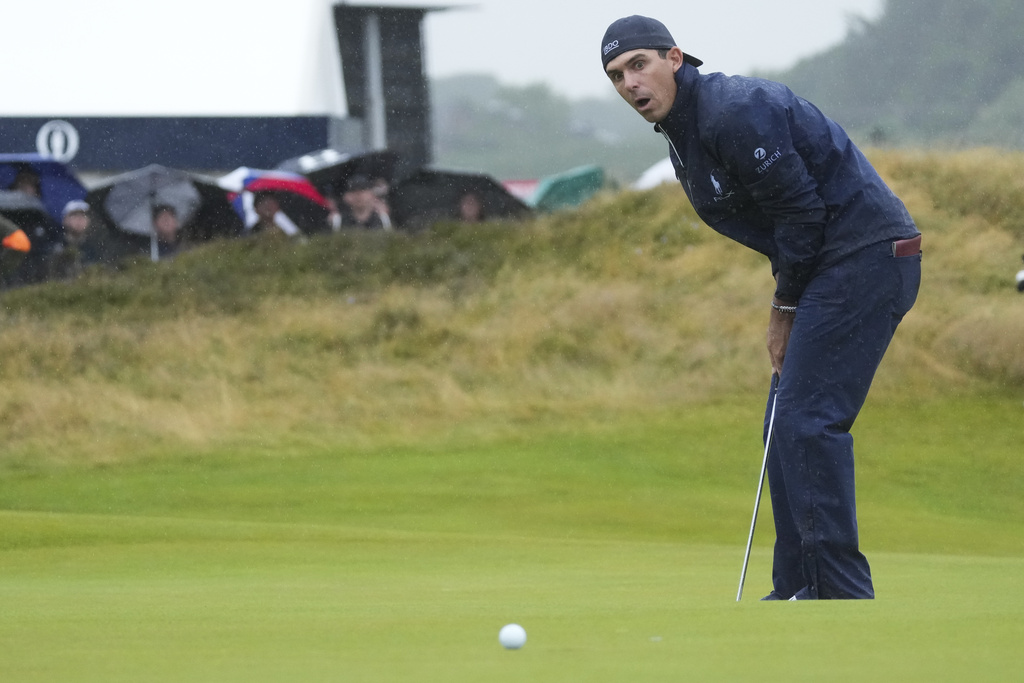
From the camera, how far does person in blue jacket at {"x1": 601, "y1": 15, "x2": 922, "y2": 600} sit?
289cm

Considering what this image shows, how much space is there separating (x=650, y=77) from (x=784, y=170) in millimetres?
403

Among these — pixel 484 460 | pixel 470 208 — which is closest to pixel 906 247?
pixel 484 460

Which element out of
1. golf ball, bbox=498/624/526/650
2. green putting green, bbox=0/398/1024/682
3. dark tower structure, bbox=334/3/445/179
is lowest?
green putting green, bbox=0/398/1024/682

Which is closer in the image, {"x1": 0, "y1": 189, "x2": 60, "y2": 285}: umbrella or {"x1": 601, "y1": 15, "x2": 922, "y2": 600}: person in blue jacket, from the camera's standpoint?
{"x1": 601, "y1": 15, "x2": 922, "y2": 600}: person in blue jacket

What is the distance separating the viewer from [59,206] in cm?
1487

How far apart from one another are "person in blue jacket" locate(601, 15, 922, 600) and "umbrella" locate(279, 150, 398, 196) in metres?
12.6

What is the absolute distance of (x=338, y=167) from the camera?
1547 cm

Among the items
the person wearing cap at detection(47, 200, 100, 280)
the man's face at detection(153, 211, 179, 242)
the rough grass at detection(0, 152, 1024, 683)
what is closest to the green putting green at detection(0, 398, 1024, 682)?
the rough grass at detection(0, 152, 1024, 683)

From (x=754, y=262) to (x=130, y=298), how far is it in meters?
7.22

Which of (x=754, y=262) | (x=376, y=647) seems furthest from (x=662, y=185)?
(x=376, y=647)

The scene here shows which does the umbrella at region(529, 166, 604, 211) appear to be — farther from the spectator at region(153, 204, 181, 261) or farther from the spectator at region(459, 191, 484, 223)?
the spectator at region(153, 204, 181, 261)

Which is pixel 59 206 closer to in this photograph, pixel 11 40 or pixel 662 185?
pixel 11 40

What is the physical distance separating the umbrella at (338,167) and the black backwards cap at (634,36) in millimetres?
12600

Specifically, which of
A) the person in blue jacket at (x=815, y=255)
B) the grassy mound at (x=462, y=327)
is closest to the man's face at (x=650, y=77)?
the person in blue jacket at (x=815, y=255)
